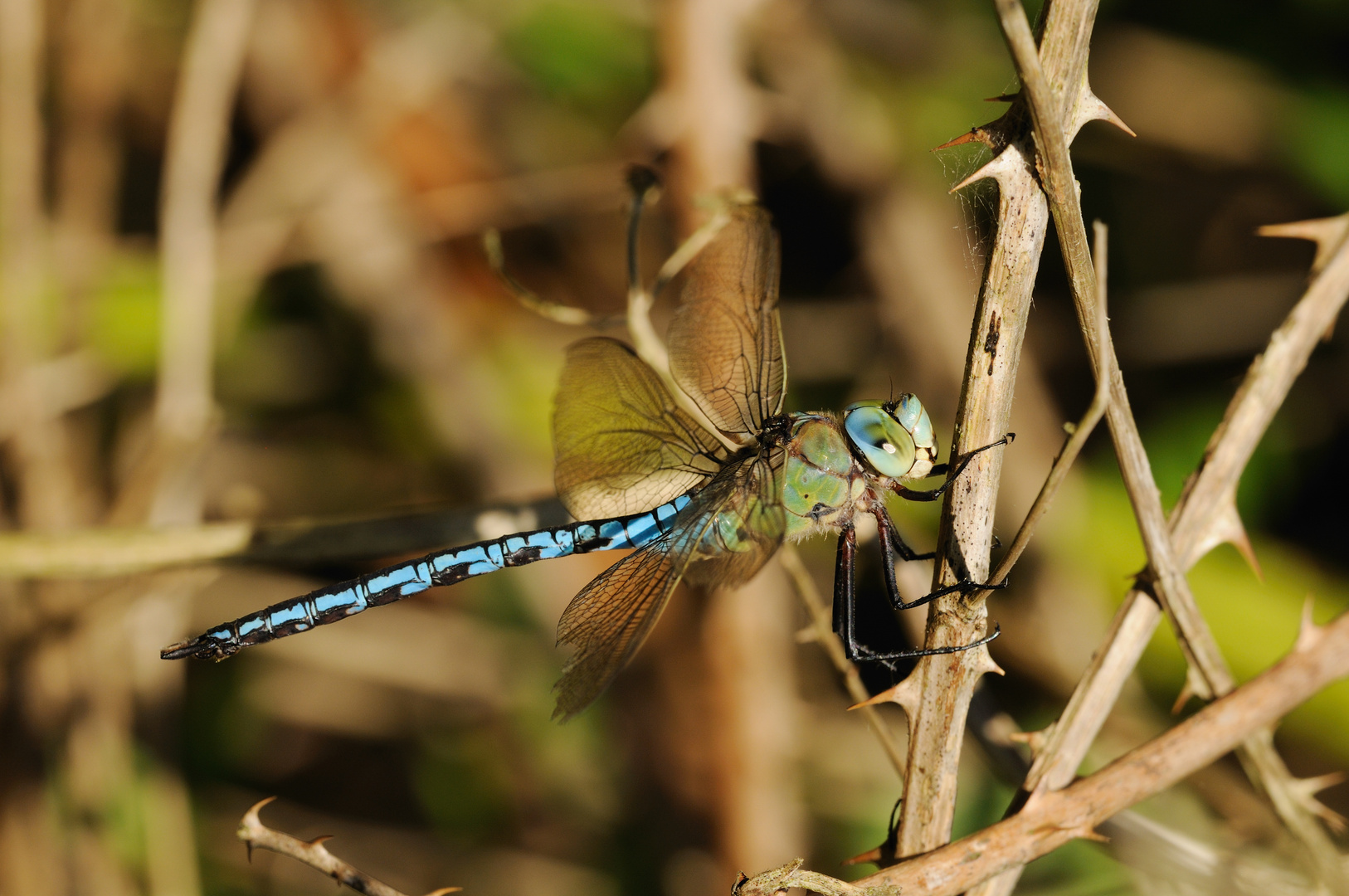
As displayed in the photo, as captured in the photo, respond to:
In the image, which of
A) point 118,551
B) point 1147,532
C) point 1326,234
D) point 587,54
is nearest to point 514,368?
point 587,54

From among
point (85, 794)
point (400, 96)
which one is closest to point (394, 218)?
point (400, 96)

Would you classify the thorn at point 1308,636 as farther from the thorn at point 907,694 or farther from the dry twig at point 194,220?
the dry twig at point 194,220

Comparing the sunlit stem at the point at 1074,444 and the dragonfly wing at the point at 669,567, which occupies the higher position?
the dragonfly wing at the point at 669,567

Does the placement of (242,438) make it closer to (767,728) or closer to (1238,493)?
(767,728)

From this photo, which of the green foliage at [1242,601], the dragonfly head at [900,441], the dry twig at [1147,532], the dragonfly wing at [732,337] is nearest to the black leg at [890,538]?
the dragonfly head at [900,441]

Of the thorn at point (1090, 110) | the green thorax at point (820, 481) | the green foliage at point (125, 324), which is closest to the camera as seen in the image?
the thorn at point (1090, 110)

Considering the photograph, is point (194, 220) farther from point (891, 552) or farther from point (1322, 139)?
point (1322, 139)
